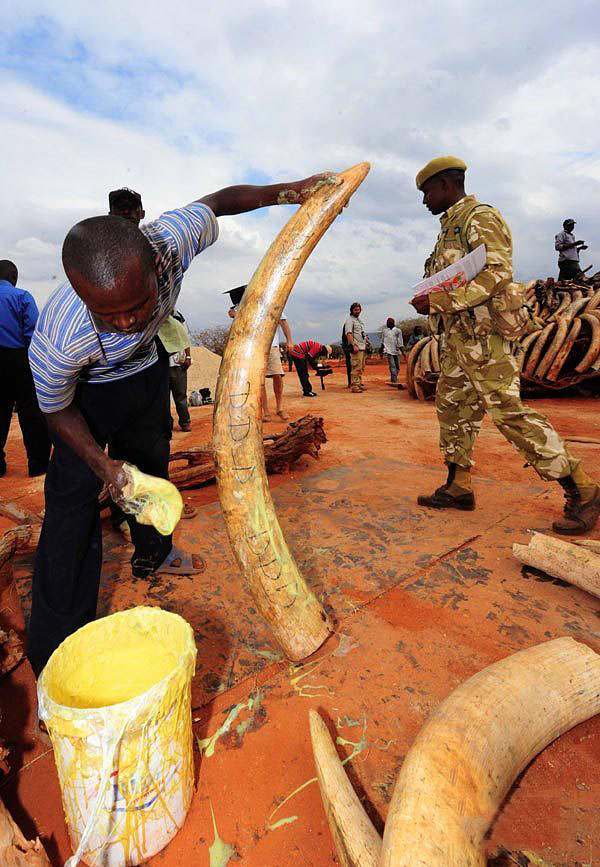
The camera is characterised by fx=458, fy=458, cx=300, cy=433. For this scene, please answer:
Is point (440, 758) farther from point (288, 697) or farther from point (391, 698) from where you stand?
point (288, 697)

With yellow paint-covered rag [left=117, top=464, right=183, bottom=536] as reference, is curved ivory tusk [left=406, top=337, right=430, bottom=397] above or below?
below

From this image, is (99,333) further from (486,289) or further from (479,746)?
(486,289)

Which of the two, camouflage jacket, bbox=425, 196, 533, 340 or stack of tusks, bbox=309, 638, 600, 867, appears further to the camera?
camouflage jacket, bbox=425, 196, 533, 340

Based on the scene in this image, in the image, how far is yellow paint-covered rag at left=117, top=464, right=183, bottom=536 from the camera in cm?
145

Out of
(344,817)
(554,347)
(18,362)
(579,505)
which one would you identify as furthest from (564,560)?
(554,347)

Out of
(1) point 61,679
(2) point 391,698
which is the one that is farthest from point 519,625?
(1) point 61,679

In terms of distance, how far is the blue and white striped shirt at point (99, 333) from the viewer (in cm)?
150

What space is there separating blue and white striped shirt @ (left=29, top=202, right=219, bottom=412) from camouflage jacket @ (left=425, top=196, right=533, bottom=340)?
1.60m

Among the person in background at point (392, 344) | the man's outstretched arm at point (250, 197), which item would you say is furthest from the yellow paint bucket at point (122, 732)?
the person in background at point (392, 344)

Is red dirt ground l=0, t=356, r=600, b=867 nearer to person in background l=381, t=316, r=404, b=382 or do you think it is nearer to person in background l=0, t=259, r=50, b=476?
person in background l=0, t=259, r=50, b=476

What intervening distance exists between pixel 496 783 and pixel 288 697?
2.28ft

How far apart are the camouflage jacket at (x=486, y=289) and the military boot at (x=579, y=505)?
927mm

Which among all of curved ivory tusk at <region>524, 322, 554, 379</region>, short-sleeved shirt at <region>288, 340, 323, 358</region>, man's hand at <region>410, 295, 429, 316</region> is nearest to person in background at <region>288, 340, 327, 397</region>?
short-sleeved shirt at <region>288, 340, 323, 358</region>

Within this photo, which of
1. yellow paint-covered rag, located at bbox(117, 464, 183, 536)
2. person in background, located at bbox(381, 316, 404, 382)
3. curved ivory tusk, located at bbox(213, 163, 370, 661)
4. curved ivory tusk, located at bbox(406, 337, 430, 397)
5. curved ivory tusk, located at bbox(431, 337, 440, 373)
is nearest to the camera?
yellow paint-covered rag, located at bbox(117, 464, 183, 536)
